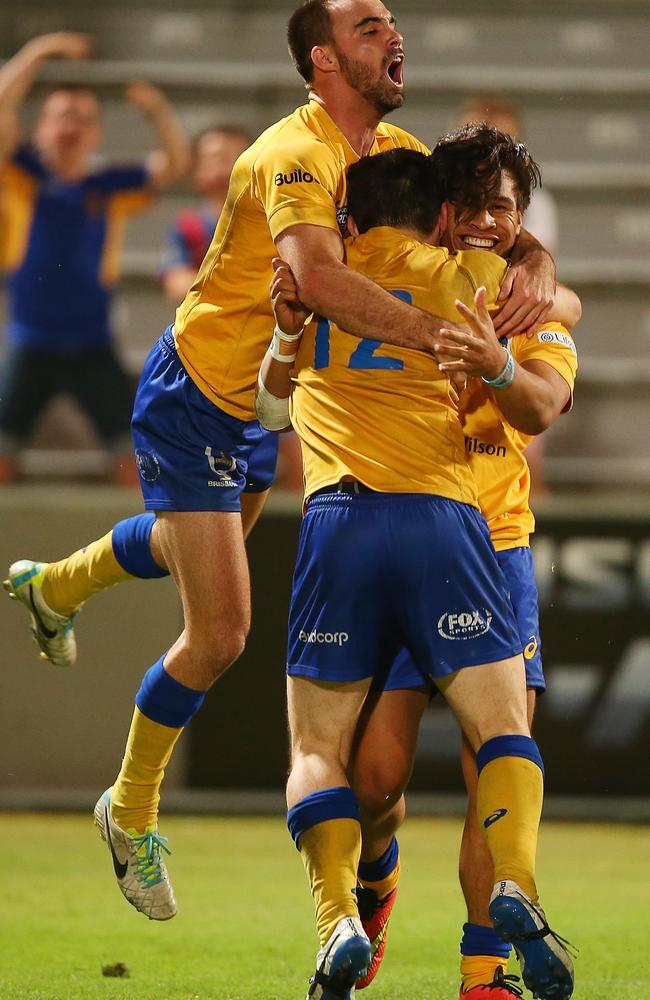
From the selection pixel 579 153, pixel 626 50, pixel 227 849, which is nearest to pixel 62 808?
pixel 227 849

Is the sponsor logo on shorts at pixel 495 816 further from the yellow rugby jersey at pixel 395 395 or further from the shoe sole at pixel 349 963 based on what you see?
the yellow rugby jersey at pixel 395 395

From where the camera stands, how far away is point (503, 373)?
353 cm

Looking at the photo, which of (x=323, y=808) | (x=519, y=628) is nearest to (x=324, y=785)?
(x=323, y=808)

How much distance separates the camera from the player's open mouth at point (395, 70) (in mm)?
4152

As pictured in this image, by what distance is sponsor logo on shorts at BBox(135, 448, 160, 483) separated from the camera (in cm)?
456

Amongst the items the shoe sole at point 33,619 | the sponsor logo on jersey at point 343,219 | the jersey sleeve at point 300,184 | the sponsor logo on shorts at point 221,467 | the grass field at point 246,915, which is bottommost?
the grass field at point 246,915

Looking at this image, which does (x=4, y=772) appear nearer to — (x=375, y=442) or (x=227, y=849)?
(x=227, y=849)

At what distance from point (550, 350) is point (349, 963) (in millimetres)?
1578

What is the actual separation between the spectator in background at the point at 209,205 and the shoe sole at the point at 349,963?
18.1 ft

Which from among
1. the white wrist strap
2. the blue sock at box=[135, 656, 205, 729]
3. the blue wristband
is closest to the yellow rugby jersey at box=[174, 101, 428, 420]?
the white wrist strap

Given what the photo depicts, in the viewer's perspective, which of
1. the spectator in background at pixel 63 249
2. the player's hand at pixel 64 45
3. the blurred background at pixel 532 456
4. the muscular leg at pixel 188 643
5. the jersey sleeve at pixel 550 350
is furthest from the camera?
the player's hand at pixel 64 45

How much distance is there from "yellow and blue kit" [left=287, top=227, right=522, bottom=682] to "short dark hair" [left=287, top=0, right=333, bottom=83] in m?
0.83

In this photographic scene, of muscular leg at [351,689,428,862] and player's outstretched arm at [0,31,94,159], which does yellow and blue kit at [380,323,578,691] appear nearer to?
muscular leg at [351,689,428,862]

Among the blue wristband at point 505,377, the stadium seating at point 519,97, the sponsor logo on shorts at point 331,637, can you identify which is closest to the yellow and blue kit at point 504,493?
the blue wristband at point 505,377
